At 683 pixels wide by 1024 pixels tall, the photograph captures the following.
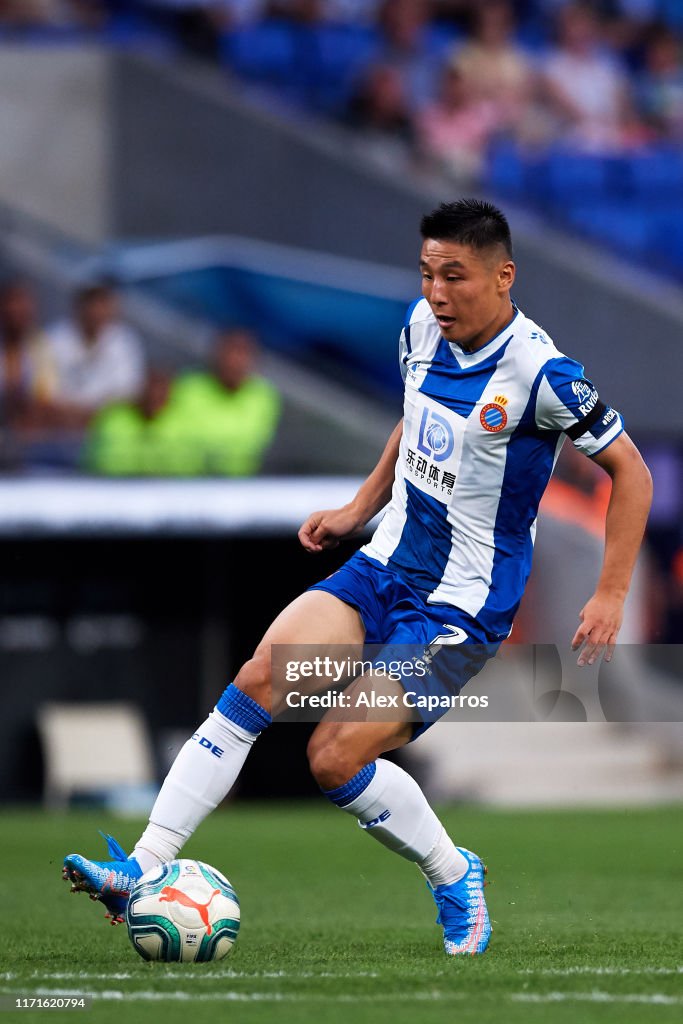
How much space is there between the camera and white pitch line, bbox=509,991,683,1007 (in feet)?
14.2

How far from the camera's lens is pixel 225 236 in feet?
52.4

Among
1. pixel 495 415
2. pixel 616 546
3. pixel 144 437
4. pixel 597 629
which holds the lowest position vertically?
pixel 144 437

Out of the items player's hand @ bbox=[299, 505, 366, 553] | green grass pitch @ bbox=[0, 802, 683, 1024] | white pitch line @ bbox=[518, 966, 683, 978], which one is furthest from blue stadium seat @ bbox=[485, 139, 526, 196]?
white pitch line @ bbox=[518, 966, 683, 978]

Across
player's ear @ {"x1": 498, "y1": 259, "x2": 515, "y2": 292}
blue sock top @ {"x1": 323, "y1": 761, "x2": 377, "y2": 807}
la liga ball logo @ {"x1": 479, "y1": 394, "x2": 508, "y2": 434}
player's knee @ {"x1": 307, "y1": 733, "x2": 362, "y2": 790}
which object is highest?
player's ear @ {"x1": 498, "y1": 259, "x2": 515, "y2": 292}

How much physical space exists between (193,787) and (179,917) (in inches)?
15.3

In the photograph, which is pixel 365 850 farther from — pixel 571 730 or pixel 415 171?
pixel 415 171

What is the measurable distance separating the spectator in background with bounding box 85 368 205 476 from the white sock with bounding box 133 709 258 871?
24.0 feet

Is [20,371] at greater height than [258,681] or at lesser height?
lesser

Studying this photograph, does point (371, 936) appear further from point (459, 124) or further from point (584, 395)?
point (459, 124)

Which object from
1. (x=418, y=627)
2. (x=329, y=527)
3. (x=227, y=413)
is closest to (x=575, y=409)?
(x=418, y=627)

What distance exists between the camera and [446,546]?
551 cm

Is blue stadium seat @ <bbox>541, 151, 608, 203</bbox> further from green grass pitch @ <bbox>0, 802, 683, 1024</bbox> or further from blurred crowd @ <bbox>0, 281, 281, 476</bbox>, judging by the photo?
green grass pitch @ <bbox>0, 802, 683, 1024</bbox>

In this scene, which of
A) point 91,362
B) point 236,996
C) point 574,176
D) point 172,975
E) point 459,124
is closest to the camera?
point 236,996

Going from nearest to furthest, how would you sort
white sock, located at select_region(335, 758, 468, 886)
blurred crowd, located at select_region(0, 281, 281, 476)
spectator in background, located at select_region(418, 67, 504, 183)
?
white sock, located at select_region(335, 758, 468, 886)
blurred crowd, located at select_region(0, 281, 281, 476)
spectator in background, located at select_region(418, 67, 504, 183)
